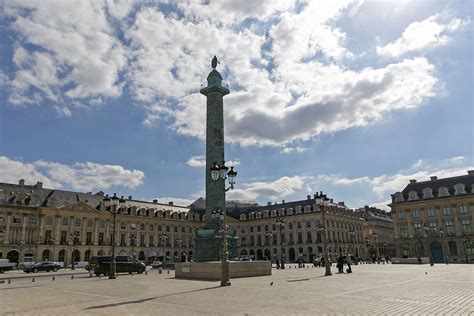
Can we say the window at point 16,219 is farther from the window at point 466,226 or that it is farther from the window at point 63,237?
the window at point 466,226

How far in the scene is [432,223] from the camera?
74812 mm

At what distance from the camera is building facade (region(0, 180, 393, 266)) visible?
7031 centimetres

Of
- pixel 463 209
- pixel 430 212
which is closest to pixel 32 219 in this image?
pixel 430 212

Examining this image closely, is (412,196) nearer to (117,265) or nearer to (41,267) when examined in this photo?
(117,265)


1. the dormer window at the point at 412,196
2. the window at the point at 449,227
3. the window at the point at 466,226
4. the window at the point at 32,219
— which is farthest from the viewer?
the dormer window at the point at 412,196

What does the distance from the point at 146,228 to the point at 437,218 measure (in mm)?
64858

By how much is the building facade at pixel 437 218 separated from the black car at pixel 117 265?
53697 millimetres

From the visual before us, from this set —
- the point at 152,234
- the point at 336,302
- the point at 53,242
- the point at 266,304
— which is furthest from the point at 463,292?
the point at 152,234

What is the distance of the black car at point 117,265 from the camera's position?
34125mm

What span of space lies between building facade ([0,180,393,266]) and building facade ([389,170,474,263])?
14744 millimetres

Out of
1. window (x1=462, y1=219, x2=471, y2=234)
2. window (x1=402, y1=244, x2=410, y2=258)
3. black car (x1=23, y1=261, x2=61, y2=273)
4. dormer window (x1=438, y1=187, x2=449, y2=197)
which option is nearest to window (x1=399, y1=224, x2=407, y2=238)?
window (x1=402, y1=244, x2=410, y2=258)

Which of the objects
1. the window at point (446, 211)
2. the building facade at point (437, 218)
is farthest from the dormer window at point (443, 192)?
the window at point (446, 211)

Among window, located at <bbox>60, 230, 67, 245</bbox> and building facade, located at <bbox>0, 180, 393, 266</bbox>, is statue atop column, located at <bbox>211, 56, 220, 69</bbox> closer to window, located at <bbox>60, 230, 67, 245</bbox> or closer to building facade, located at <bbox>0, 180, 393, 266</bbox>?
building facade, located at <bbox>0, 180, 393, 266</bbox>

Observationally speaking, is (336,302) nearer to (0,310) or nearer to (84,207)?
(0,310)
